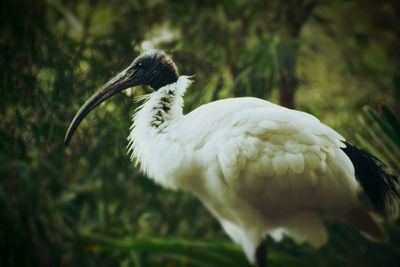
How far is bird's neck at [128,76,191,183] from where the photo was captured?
46.9 inches

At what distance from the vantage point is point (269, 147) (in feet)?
4.04

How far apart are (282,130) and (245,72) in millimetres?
797

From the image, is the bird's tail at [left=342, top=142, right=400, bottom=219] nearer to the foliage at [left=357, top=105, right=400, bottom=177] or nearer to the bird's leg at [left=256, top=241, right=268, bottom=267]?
the foliage at [left=357, top=105, right=400, bottom=177]

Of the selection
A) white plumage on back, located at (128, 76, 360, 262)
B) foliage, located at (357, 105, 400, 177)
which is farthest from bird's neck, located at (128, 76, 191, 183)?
foliage, located at (357, 105, 400, 177)

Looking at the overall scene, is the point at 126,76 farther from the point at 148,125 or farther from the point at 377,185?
the point at 377,185

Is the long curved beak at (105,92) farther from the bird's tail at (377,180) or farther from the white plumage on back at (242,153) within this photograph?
the bird's tail at (377,180)

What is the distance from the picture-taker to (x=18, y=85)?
4.45ft

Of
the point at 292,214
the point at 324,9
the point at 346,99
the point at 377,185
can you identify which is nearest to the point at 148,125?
the point at 292,214

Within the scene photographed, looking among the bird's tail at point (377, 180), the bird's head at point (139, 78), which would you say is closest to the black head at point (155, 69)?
the bird's head at point (139, 78)

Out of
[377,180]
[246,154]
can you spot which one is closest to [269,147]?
[246,154]

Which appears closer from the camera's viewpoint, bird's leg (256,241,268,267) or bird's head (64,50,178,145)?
bird's head (64,50,178,145)

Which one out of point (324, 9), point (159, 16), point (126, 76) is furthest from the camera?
point (324, 9)

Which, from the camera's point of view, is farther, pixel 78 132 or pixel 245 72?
pixel 245 72

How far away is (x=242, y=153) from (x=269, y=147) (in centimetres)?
7
